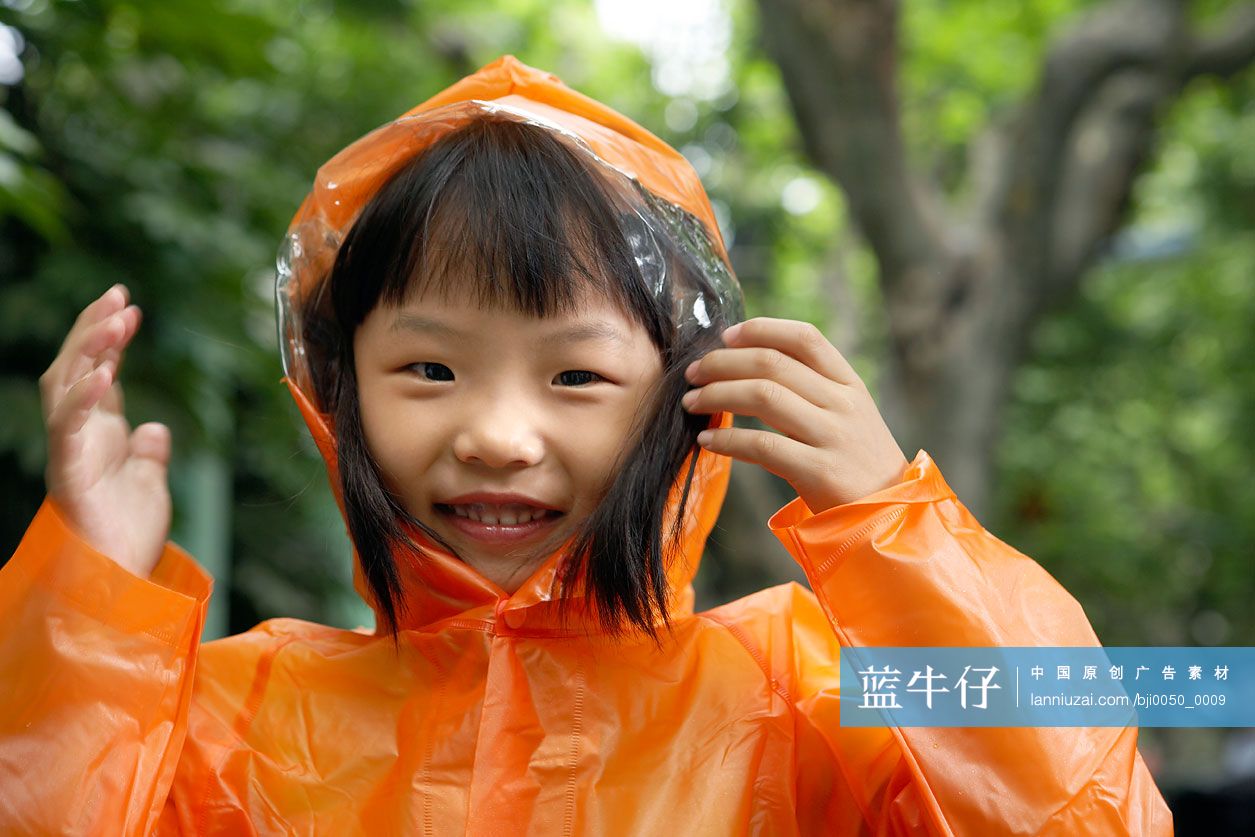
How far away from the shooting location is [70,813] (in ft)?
4.23

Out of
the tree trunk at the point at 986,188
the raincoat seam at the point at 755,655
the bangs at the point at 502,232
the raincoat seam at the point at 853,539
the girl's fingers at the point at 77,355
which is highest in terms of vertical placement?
the tree trunk at the point at 986,188

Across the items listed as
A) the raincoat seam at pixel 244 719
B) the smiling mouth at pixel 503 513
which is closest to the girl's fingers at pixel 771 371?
the smiling mouth at pixel 503 513

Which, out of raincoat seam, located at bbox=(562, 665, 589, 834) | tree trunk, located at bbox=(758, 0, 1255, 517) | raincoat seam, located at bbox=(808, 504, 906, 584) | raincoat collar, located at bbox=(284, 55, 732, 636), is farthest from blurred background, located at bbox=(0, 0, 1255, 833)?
raincoat seam, located at bbox=(808, 504, 906, 584)

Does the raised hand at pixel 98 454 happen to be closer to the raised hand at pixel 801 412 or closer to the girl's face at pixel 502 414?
the girl's face at pixel 502 414

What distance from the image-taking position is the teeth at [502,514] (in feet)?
4.71

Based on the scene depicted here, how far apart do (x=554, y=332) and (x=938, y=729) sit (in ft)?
1.89

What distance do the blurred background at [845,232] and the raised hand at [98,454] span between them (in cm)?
20

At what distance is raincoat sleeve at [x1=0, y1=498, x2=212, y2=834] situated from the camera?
1.30 metres

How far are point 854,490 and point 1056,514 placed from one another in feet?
25.2

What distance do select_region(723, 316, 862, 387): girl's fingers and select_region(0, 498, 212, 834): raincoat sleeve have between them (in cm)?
70

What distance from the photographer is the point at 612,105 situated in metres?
9.03

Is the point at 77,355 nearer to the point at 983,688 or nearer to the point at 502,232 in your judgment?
the point at 502,232

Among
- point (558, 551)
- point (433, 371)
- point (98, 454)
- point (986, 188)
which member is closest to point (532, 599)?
point (558, 551)

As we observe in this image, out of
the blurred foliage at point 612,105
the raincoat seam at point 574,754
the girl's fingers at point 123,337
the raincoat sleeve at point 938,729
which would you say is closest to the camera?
the raincoat sleeve at point 938,729
